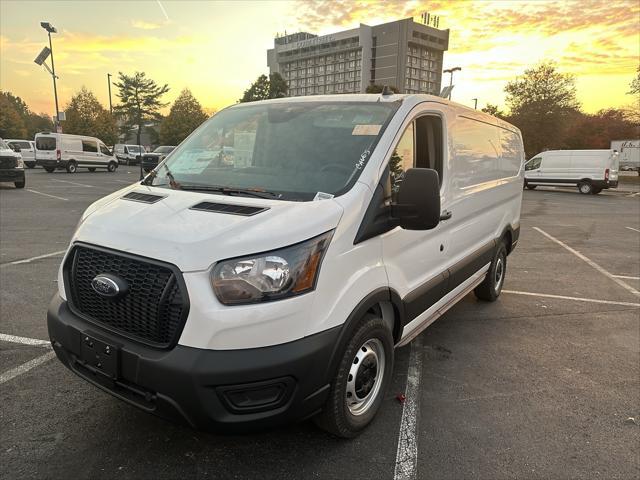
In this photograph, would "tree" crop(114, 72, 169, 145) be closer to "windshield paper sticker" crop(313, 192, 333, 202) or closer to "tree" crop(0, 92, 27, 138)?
"tree" crop(0, 92, 27, 138)

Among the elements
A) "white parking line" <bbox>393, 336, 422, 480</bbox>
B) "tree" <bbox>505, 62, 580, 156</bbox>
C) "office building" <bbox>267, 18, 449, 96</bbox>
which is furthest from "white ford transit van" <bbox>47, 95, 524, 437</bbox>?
"office building" <bbox>267, 18, 449, 96</bbox>

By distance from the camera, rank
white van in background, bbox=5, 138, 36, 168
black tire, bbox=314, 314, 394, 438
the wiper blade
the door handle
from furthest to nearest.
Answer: white van in background, bbox=5, 138, 36, 168
the door handle
the wiper blade
black tire, bbox=314, 314, 394, 438

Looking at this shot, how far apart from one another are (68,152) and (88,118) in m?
34.9

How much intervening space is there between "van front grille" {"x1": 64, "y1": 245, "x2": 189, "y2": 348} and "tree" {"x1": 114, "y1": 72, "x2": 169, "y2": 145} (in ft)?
240

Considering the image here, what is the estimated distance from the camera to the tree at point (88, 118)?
5772 cm

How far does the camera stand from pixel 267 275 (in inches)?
84.6

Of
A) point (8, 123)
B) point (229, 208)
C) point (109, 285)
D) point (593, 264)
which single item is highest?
point (8, 123)

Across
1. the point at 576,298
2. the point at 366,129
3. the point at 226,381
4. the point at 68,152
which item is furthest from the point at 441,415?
the point at 68,152

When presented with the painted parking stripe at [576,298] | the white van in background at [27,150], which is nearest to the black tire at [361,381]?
the painted parking stripe at [576,298]

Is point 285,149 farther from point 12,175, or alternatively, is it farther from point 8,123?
point 8,123

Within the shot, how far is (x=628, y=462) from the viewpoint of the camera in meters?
2.69

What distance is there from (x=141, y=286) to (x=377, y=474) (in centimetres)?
163

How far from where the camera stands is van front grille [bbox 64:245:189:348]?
7.04 feet

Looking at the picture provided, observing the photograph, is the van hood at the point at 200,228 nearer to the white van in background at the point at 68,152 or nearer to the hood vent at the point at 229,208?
the hood vent at the point at 229,208
